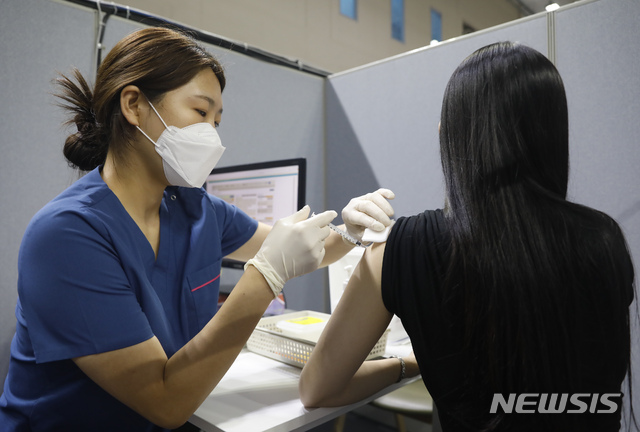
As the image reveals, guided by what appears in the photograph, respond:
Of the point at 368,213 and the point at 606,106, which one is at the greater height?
the point at 606,106

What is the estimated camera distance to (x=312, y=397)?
0.84 metres

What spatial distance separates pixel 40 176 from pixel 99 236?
70 centimetres

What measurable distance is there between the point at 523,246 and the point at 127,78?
799mm

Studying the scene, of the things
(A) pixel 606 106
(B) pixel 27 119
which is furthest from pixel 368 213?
(B) pixel 27 119

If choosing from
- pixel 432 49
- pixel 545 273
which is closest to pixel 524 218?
pixel 545 273

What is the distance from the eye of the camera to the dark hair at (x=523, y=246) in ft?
2.04

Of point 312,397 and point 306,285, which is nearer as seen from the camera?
point 312,397

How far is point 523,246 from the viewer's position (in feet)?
2.04

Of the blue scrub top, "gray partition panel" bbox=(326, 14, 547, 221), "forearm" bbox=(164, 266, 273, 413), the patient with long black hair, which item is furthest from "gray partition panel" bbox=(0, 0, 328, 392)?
the patient with long black hair

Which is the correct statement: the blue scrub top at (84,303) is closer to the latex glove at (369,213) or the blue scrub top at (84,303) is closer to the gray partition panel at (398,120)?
the latex glove at (369,213)

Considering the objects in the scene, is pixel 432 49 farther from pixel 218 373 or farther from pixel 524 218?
pixel 218 373

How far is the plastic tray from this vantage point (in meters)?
1.05

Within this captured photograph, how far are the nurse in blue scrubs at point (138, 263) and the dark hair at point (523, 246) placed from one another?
0.85ft

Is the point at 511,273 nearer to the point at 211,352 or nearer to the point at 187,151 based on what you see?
the point at 211,352
